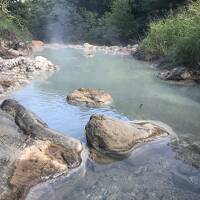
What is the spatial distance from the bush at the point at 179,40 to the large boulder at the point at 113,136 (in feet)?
29.4

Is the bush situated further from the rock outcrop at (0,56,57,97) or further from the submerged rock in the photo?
the rock outcrop at (0,56,57,97)

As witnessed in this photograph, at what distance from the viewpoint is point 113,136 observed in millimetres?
8727

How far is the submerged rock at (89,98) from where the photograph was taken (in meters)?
Result: 12.7

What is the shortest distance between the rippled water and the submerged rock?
323 millimetres

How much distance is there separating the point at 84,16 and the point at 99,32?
594 centimetres

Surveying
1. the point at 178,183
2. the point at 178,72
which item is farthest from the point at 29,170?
the point at 178,72

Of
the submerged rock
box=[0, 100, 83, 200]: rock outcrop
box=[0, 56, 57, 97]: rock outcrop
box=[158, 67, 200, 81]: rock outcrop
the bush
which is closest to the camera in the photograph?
box=[0, 100, 83, 200]: rock outcrop

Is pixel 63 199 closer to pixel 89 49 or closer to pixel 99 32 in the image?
pixel 89 49

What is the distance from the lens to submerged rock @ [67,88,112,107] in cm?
1273

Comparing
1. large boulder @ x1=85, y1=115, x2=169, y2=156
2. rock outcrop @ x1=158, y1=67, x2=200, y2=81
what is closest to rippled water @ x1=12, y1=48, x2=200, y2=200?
large boulder @ x1=85, y1=115, x2=169, y2=156

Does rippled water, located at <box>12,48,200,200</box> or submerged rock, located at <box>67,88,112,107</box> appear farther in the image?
submerged rock, located at <box>67,88,112,107</box>

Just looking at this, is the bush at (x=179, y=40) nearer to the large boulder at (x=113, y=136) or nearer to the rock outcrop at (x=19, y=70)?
the rock outcrop at (x=19, y=70)

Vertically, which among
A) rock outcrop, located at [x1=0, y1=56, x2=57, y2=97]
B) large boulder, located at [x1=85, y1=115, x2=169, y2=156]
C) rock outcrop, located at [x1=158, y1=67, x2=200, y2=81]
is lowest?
rock outcrop, located at [x1=0, y1=56, x2=57, y2=97]

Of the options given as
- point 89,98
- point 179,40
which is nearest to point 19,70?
point 89,98
